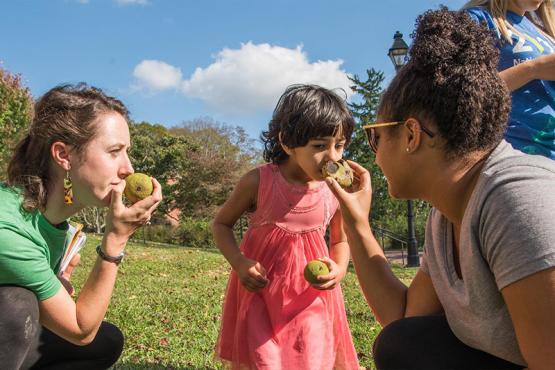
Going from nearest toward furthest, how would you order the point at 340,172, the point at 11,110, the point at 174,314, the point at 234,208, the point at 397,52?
the point at 340,172 < the point at 234,208 < the point at 174,314 < the point at 397,52 < the point at 11,110

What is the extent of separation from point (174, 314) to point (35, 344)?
11.4 feet

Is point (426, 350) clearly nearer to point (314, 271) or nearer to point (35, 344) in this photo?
point (314, 271)

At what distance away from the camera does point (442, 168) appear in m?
1.74

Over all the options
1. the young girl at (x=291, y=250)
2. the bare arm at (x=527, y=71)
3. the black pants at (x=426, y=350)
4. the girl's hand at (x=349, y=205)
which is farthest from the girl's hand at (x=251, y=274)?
the bare arm at (x=527, y=71)

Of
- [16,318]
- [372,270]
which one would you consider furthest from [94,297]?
[372,270]

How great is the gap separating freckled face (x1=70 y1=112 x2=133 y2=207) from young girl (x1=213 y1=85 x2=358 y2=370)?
0.86 metres

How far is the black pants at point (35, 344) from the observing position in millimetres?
2184

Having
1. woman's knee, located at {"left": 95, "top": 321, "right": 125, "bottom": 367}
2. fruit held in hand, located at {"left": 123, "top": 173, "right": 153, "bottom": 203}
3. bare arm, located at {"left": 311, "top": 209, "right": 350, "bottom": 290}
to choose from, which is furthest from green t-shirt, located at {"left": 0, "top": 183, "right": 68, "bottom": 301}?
bare arm, located at {"left": 311, "top": 209, "right": 350, "bottom": 290}

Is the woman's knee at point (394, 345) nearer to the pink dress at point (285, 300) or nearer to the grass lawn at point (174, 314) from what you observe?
the pink dress at point (285, 300)

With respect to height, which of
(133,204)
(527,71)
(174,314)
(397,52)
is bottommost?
(174,314)

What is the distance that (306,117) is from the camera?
306 centimetres

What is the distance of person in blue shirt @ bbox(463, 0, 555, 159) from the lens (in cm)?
244

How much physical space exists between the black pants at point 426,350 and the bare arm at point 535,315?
36cm

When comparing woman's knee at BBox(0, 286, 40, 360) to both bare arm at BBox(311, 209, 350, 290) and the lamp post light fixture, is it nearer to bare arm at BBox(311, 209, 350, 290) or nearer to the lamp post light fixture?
bare arm at BBox(311, 209, 350, 290)
